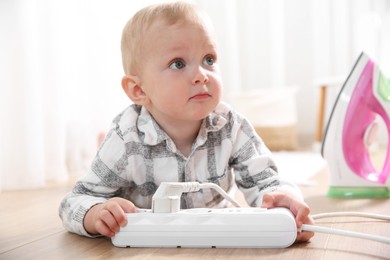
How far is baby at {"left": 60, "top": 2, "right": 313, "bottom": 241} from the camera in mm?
1043

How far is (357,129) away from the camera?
1.43 metres

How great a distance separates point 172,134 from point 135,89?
0.39 feet

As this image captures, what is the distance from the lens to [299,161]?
2.42 metres

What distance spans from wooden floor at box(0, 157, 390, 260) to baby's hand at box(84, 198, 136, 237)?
0.03m

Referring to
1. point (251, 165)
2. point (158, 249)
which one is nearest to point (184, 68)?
point (251, 165)

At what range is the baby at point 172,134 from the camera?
104cm

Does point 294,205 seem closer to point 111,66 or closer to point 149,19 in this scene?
point 149,19

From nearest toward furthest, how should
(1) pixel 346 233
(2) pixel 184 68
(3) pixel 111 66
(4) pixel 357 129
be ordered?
(1) pixel 346 233 → (2) pixel 184 68 → (4) pixel 357 129 → (3) pixel 111 66

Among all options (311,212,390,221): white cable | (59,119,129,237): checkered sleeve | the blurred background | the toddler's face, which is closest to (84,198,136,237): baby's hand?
(59,119,129,237): checkered sleeve

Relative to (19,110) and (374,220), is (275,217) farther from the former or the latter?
(19,110)

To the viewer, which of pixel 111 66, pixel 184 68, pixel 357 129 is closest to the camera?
pixel 184 68

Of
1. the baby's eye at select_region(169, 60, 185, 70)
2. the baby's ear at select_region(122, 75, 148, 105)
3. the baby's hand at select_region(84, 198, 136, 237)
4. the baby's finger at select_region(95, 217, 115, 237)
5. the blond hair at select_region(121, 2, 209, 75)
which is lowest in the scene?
the baby's finger at select_region(95, 217, 115, 237)

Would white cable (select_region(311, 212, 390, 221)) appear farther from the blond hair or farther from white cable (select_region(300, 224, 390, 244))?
the blond hair

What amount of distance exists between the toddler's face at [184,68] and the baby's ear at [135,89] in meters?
0.06
